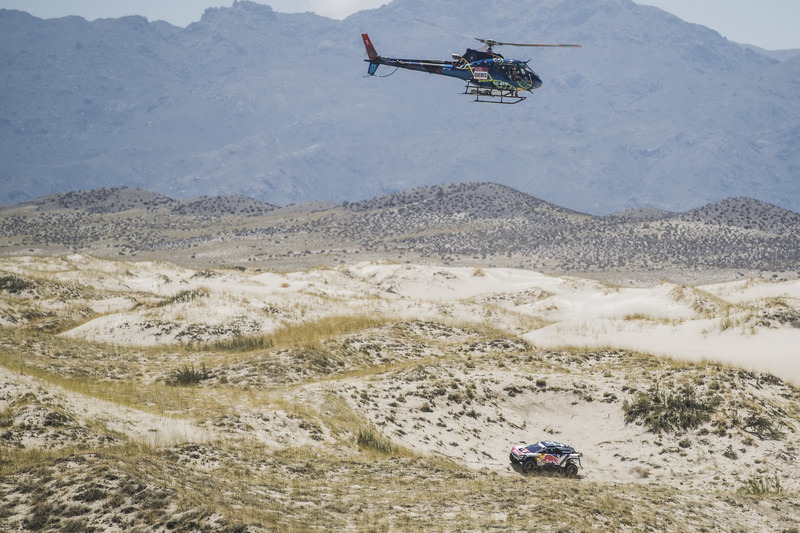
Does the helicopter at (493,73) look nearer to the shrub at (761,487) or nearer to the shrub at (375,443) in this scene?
the shrub at (375,443)

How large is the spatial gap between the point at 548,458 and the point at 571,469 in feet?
2.58

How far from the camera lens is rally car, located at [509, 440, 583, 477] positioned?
67.5 ft

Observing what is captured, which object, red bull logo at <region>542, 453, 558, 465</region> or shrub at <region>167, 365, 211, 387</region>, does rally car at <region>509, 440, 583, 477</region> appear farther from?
shrub at <region>167, 365, 211, 387</region>

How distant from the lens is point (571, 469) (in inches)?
820

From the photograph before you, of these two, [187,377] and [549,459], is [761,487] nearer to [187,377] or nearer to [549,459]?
[549,459]

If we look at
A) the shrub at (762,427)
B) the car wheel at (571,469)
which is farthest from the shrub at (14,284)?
the shrub at (762,427)

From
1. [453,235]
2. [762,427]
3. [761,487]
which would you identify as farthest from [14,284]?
[453,235]

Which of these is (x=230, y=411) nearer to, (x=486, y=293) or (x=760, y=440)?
(x=760, y=440)

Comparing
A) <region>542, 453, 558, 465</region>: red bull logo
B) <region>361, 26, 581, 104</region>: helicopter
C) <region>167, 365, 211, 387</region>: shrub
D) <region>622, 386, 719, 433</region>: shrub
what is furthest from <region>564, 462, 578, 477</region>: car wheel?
<region>361, 26, 581, 104</region>: helicopter

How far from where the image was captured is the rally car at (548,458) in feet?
67.5

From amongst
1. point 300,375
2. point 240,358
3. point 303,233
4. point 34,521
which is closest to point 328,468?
point 34,521

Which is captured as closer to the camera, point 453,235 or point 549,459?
point 549,459

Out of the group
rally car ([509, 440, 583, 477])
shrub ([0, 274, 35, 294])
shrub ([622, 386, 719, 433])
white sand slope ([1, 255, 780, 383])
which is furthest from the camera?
shrub ([0, 274, 35, 294])

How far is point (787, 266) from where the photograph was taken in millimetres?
114688
